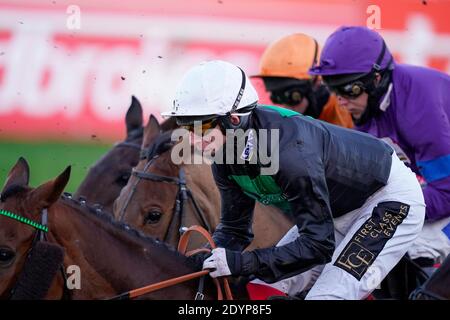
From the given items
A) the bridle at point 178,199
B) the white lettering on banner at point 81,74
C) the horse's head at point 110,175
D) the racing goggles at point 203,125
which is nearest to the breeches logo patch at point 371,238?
the racing goggles at point 203,125

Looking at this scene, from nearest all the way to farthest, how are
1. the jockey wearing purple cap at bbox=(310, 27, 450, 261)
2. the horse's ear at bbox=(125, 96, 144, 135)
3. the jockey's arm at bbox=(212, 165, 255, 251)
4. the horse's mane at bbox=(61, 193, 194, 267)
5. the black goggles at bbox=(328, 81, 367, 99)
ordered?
the horse's mane at bbox=(61, 193, 194, 267), the jockey's arm at bbox=(212, 165, 255, 251), the jockey wearing purple cap at bbox=(310, 27, 450, 261), the black goggles at bbox=(328, 81, 367, 99), the horse's ear at bbox=(125, 96, 144, 135)

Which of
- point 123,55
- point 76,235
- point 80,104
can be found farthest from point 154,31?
point 76,235

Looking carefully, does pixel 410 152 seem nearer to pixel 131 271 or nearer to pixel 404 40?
pixel 131 271

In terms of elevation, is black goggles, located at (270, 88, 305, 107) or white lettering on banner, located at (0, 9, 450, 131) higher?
black goggles, located at (270, 88, 305, 107)

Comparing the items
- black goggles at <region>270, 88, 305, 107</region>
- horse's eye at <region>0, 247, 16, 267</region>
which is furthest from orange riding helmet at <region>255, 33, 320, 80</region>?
horse's eye at <region>0, 247, 16, 267</region>

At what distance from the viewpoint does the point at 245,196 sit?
4059 millimetres

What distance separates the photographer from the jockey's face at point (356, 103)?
497cm

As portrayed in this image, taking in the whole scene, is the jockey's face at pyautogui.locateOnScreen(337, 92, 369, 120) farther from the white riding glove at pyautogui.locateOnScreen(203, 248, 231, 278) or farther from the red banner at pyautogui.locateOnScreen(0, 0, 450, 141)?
the red banner at pyautogui.locateOnScreen(0, 0, 450, 141)

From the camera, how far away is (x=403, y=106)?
4.92m

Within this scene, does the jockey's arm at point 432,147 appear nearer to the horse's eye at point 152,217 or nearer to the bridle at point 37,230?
the horse's eye at point 152,217

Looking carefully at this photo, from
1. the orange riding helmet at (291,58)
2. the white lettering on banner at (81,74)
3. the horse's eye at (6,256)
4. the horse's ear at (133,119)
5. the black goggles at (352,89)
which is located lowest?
the white lettering on banner at (81,74)

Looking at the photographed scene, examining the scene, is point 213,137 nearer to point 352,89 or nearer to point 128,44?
point 352,89

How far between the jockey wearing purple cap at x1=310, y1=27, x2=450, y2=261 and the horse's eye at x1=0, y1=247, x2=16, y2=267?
226 cm

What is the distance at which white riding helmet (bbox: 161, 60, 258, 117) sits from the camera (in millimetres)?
3555
